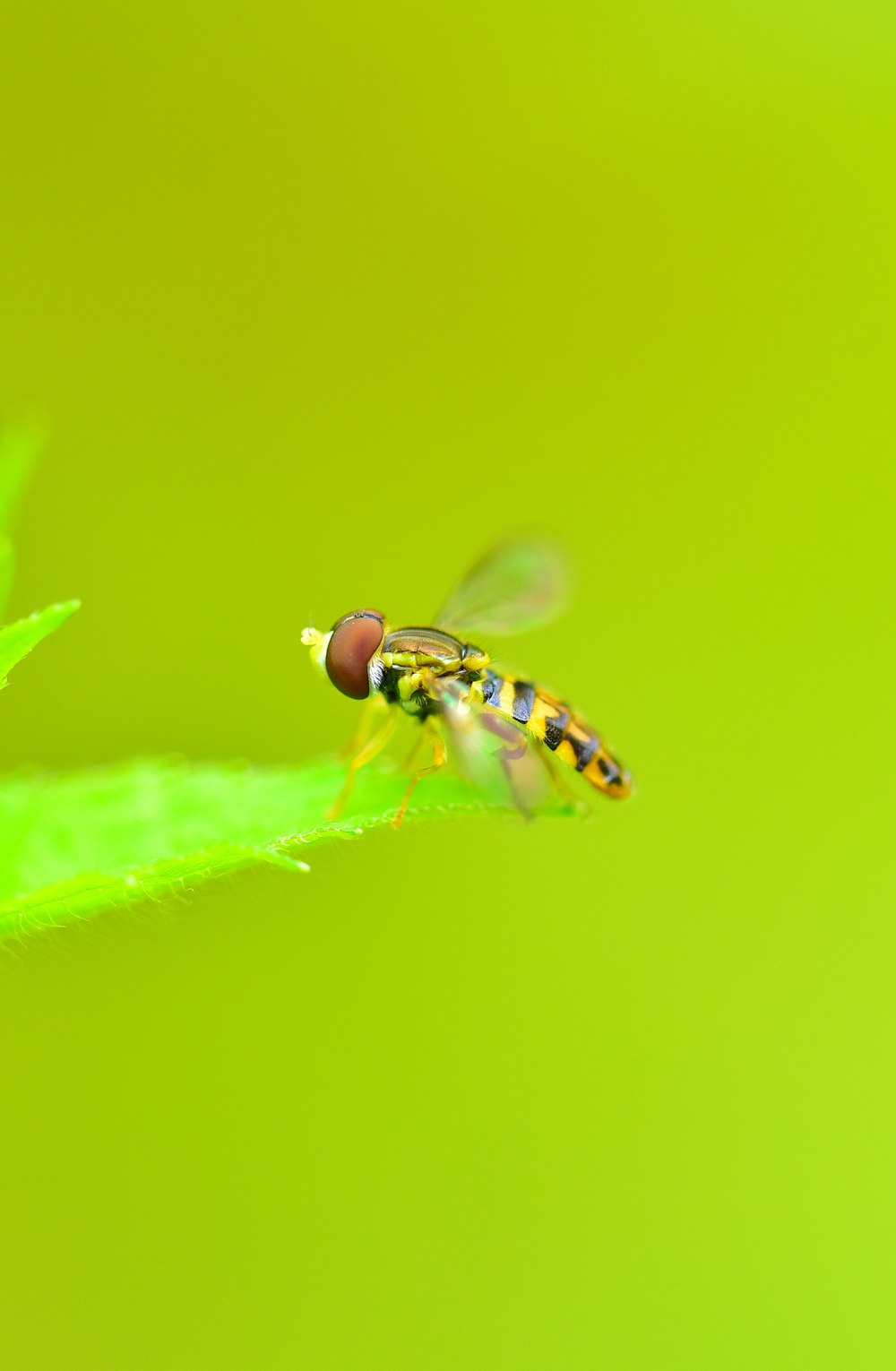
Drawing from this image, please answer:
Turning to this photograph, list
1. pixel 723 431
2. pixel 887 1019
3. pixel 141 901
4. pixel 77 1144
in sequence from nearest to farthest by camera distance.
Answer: pixel 141 901
pixel 77 1144
pixel 887 1019
pixel 723 431

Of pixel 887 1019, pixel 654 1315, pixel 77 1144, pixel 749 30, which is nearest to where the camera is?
pixel 77 1144

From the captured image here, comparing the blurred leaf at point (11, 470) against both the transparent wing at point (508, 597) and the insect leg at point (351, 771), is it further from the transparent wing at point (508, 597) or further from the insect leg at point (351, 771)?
the transparent wing at point (508, 597)

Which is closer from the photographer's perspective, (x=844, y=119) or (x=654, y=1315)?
(x=654, y=1315)

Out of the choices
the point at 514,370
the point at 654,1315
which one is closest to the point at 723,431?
the point at 514,370

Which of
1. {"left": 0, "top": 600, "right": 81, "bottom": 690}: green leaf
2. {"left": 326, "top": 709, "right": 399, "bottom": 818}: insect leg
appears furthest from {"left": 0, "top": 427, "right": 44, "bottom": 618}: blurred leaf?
{"left": 326, "top": 709, "right": 399, "bottom": 818}: insect leg

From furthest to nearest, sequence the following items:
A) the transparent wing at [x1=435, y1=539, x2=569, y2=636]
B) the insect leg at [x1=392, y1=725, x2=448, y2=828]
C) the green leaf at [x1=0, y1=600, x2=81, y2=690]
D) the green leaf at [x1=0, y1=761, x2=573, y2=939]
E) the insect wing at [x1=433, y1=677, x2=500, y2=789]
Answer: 1. the transparent wing at [x1=435, y1=539, x2=569, y2=636]
2. the insect wing at [x1=433, y1=677, x2=500, y2=789]
3. the insect leg at [x1=392, y1=725, x2=448, y2=828]
4. the green leaf at [x1=0, y1=761, x2=573, y2=939]
5. the green leaf at [x1=0, y1=600, x2=81, y2=690]

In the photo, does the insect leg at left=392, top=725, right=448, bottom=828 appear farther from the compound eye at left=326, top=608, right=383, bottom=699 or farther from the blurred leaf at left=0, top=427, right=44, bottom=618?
the blurred leaf at left=0, top=427, right=44, bottom=618

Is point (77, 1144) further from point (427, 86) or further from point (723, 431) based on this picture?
point (427, 86)
